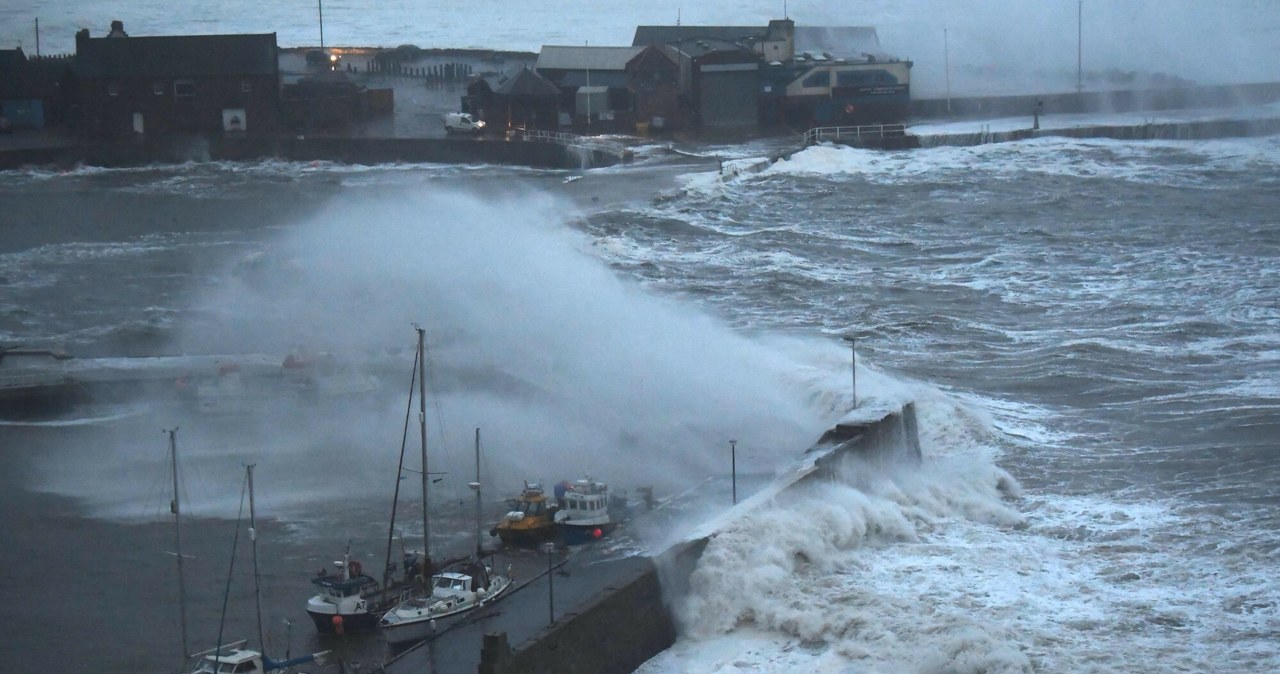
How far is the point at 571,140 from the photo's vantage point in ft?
101

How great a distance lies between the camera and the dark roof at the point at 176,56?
31.6 meters

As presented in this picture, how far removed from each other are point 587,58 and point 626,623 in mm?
27587

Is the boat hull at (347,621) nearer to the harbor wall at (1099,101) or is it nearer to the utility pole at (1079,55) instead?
the harbor wall at (1099,101)

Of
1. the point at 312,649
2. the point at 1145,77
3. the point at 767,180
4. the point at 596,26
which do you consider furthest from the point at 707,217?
the point at 596,26

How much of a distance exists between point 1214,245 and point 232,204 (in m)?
15.3

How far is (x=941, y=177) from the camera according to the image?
95.1 feet

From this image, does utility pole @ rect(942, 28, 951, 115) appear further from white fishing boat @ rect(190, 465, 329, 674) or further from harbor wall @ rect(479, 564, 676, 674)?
white fishing boat @ rect(190, 465, 329, 674)

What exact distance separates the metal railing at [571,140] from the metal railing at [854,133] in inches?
159

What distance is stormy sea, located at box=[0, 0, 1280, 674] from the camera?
9453 mm

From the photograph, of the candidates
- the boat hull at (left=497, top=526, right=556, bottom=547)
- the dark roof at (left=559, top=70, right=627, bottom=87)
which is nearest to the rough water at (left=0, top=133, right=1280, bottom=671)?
the boat hull at (left=497, top=526, right=556, bottom=547)

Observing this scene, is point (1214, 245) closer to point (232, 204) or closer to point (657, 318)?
point (657, 318)

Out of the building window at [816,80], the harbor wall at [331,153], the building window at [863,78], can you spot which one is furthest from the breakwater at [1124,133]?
the harbor wall at [331,153]

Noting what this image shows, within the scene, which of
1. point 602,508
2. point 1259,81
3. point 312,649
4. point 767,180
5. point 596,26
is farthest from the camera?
point 596,26

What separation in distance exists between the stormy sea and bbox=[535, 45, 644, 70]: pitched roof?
8422mm
